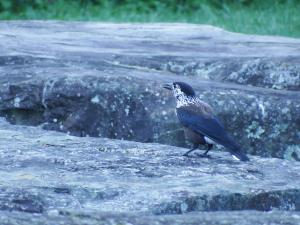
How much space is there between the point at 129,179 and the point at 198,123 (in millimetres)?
883

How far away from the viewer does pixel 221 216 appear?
2.88m

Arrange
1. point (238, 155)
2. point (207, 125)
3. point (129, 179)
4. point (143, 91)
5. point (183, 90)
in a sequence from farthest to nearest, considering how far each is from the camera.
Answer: point (143, 91), point (183, 90), point (207, 125), point (238, 155), point (129, 179)

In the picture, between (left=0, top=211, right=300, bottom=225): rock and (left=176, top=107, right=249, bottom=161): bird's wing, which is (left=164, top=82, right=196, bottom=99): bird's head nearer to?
(left=176, top=107, right=249, bottom=161): bird's wing

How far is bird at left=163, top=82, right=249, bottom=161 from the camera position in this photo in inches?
170

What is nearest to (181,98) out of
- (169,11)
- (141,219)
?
(141,219)

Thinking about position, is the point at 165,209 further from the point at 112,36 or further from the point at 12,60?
the point at 112,36

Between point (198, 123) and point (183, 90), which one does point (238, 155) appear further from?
point (183, 90)

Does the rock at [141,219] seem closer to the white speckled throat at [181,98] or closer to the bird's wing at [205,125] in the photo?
the bird's wing at [205,125]

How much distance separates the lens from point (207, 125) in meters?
4.38

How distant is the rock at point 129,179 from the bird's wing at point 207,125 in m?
0.06

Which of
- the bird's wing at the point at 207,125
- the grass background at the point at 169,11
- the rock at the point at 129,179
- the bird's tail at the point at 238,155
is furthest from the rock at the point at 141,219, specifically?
the grass background at the point at 169,11

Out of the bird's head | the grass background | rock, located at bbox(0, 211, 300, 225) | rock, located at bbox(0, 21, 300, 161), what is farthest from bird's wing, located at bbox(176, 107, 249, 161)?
the grass background

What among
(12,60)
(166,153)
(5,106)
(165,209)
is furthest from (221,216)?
(12,60)

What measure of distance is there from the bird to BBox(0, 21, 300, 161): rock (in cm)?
30
